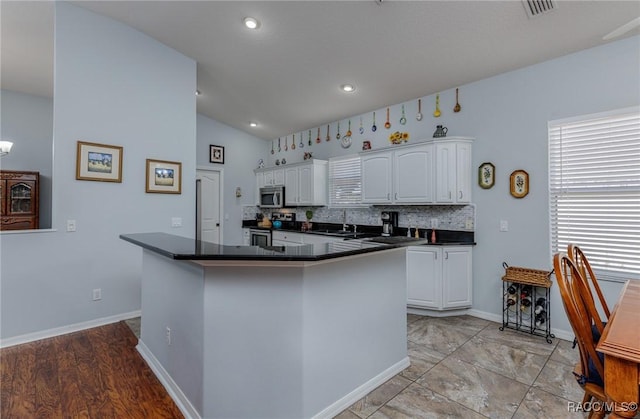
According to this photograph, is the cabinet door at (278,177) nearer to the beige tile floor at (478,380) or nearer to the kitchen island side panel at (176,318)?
the kitchen island side panel at (176,318)

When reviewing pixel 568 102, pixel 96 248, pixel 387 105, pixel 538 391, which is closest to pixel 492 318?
pixel 538 391

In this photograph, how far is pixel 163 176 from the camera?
3.76 m

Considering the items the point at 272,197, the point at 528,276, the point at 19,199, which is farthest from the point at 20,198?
the point at 528,276

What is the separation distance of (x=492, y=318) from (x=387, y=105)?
10.2 ft

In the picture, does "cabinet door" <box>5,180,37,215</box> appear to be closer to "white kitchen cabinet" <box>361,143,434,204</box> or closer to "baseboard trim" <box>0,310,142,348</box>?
"baseboard trim" <box>0,310,142,348</box>

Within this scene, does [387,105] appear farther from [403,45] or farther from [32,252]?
[32,252]

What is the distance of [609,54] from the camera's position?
2705 millimetres

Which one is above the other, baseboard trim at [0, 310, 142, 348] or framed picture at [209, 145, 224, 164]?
framed picture at [209, 145, 224, 164]

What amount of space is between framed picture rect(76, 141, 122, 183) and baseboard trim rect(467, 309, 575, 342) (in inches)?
175

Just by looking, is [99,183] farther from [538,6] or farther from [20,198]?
[538,6]

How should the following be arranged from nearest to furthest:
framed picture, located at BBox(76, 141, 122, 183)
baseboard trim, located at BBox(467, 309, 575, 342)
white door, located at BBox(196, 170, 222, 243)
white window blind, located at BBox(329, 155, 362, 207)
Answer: baseboard trim, located at BBox(467, 309, 575, 342), framed picture, located at BBox(76, 141, 122, 183), white window blind, located at BBox(329, 155, 362, 207), white door, located at BBox(196, 170, 222, 243)

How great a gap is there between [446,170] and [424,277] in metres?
1.30

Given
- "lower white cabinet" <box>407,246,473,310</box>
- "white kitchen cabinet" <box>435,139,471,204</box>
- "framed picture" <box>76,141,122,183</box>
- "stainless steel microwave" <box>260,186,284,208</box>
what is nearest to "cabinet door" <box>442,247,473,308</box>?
"lower white cabinet" <box>407,246,473,310</box>

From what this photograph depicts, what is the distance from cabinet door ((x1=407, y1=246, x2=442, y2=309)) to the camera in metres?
3.53
